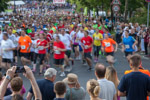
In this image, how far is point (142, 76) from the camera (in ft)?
17.2

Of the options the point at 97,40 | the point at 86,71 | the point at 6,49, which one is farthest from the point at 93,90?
the point at 97,40

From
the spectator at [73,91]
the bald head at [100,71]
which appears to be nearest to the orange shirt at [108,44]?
the bald head at [100,71]

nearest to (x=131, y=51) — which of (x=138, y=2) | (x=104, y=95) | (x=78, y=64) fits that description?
(x=78, y=64)

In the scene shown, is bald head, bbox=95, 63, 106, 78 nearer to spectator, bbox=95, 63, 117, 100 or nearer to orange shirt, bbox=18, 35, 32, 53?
spectator, bbox=95, 63, 117, 100

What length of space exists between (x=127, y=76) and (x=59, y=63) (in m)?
7.41

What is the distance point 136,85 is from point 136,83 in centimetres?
3

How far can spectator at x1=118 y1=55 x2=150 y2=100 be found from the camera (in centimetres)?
522

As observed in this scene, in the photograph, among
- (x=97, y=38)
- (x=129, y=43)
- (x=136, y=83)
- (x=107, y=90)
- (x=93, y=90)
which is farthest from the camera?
(x=97, y=38)

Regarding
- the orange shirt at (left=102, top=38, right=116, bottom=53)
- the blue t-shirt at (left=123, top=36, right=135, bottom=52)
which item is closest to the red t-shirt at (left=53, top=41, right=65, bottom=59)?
the orange shirt at (left=102, top=38, right=116, bottom=53)

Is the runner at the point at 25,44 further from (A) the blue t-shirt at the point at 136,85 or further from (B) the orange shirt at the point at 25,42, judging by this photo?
(A) the blue t-shirt at the point at 136,85

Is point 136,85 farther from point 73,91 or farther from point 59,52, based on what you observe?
point 59,52

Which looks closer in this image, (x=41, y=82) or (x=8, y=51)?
(x=41, y=82)

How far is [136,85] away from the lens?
5.24m

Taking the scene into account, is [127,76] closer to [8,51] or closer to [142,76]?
[142,76]
